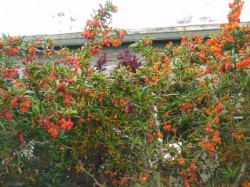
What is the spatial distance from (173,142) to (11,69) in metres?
1.75

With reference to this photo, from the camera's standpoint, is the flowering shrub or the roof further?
the roof

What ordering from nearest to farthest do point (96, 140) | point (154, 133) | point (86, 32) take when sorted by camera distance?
point (154, 133) < point (96, 140) < point (86, 32)

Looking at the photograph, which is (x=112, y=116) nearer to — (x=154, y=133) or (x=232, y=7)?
(x=154, y=133)

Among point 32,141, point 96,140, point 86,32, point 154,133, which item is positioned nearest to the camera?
point 32,141

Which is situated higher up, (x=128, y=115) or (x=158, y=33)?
(x=158, y=33)

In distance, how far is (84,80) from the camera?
4.35m

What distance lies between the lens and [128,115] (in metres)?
4.39

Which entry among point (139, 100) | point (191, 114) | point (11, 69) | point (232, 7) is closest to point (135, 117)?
point (139, 100)

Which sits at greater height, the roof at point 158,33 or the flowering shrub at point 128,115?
the roof at point 158,33

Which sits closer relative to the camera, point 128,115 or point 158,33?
point 128,115

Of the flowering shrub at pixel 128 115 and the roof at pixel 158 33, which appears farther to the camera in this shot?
the roof at pixel 158 33

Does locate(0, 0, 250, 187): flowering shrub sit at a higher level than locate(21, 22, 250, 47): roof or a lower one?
lower

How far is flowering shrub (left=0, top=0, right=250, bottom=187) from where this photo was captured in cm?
411

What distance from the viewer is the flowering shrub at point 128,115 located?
411 centimetres
